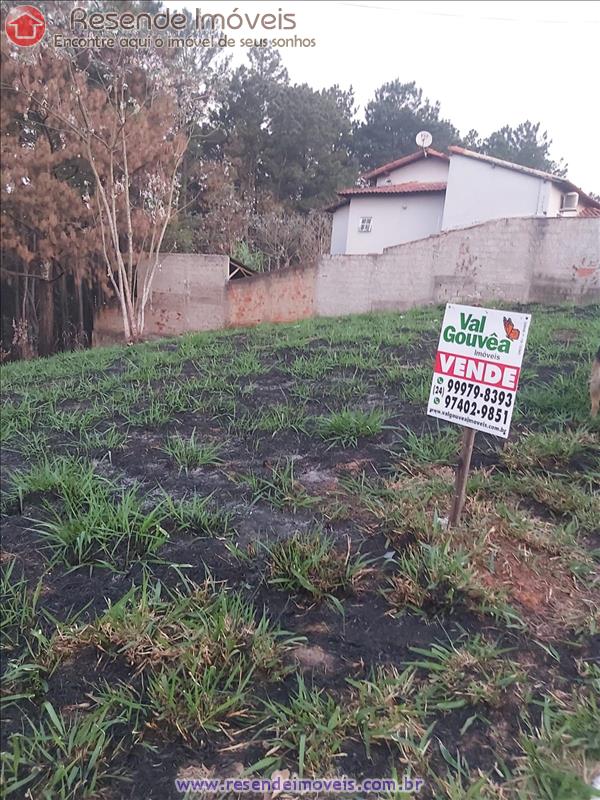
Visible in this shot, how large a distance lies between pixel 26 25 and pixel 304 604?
11.2m

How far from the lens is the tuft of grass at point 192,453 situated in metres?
2.90

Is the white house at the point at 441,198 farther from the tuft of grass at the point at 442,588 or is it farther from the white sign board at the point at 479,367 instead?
the tuft of grass at the point at 442,588

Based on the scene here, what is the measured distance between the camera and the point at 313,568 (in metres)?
1.91

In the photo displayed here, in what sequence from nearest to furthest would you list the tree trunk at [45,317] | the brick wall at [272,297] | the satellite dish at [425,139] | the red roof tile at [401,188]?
the satellite dish at [425,139] → the red roof tile at [401,188] → the brick wall at [272,297] → the tree trunk at [45,317]

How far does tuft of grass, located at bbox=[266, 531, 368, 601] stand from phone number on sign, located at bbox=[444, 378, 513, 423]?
0.65 meters

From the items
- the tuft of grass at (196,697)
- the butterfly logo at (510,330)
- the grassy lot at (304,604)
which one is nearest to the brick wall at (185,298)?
the grassy lot at (304,604)

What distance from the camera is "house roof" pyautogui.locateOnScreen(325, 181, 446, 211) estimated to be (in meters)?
6.28

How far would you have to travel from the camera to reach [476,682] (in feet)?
4.81

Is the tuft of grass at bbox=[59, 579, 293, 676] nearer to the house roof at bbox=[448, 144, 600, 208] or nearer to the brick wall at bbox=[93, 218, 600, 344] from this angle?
the house roof at bbox=[448, 144, 600, 208]

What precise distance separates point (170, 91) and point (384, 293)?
5.52m

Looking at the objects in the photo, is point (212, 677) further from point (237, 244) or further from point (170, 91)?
point (237, 244)

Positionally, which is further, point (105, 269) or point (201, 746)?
point (105, 269)

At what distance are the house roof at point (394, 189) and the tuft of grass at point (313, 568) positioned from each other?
15.2ft

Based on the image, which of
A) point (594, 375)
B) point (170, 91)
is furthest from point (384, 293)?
point (594, 375)
